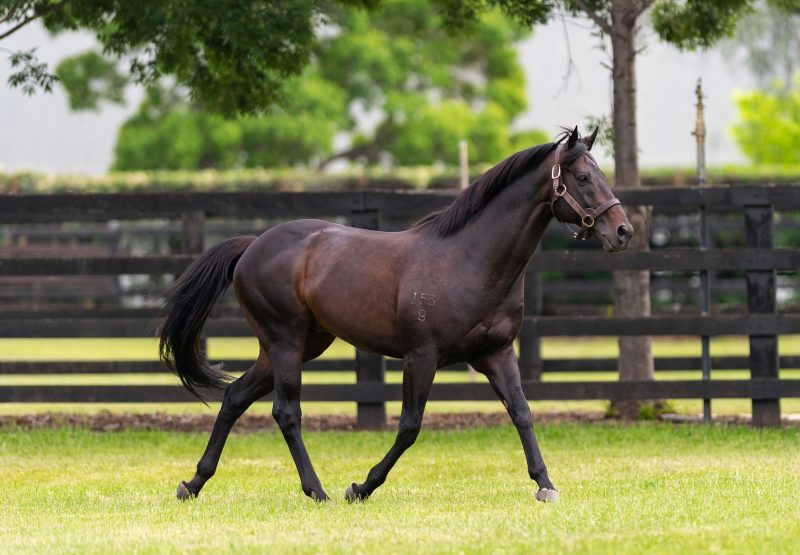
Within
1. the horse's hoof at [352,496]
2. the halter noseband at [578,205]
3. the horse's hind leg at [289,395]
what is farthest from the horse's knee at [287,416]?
the halter noseband at [578,205]

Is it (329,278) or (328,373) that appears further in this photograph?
(328,373)

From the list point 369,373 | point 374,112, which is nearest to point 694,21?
point 369,373

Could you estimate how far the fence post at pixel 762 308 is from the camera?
10.3m

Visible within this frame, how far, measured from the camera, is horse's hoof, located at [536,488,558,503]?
6871 millimetres

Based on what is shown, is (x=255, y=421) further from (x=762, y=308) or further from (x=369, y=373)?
(x=762, y=308)

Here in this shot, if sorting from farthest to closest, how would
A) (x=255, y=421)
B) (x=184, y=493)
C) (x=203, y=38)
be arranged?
(x=255, y=421) < (x=203, y=38) < (x=184, y=493)

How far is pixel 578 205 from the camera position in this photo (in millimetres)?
6918

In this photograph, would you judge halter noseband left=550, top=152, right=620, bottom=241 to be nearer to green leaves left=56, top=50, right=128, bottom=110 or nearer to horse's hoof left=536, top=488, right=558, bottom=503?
horse's hoof left=536, top=488, right=558, bottom=503

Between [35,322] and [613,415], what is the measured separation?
481 cm

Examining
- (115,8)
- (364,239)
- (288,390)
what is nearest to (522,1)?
(115,8)

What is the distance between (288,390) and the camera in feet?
24.5

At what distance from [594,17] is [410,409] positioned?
5.29 meters

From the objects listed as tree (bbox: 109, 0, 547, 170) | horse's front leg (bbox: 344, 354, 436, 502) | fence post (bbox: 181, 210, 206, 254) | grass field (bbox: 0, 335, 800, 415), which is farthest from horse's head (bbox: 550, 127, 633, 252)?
tree (bbox: 109, 0, 547, 170)

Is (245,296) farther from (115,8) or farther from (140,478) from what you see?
(115,8)
